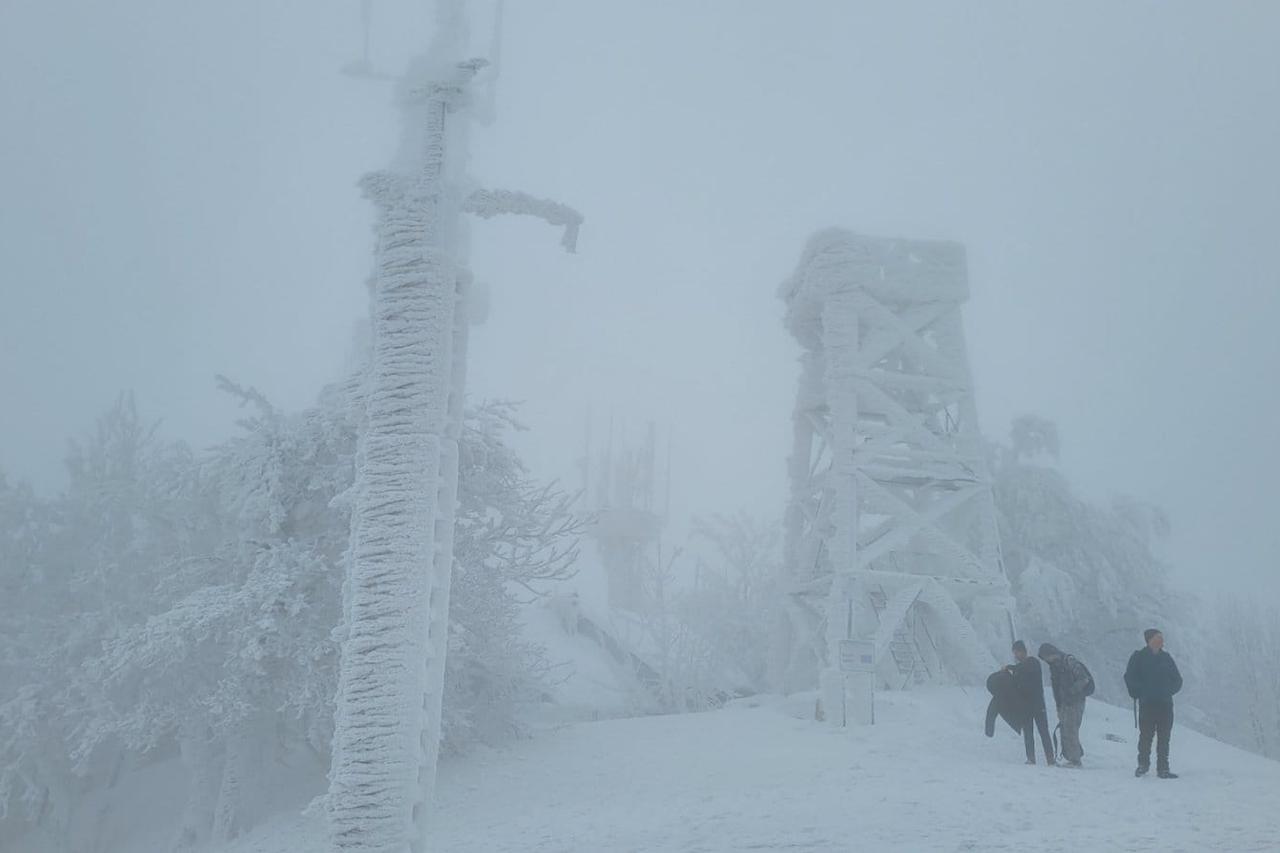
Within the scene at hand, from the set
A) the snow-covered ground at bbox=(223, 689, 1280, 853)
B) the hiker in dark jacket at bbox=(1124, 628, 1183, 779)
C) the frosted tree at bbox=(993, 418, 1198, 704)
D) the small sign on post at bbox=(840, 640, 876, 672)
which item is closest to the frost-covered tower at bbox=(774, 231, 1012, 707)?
the small sign on post at bbox=(840, 640, 876, 672)

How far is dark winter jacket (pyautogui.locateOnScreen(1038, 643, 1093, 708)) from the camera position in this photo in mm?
10367

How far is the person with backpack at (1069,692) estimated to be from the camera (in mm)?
10383

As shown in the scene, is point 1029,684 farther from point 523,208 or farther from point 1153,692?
point 523,208

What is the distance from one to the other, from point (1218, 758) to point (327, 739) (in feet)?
38.3

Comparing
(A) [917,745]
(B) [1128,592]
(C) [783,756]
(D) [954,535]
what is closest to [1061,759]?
(A) [917,745]

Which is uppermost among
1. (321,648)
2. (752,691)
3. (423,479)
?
(423,479)

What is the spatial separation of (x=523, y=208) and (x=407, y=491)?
2012 mm

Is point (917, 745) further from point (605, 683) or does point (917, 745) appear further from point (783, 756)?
point (605, 683)

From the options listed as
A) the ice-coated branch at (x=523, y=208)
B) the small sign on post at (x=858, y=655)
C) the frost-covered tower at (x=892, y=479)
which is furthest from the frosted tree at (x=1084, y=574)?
the ice-coated branch at (x=523, y=208)

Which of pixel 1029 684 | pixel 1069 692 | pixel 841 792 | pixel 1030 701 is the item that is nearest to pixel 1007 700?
pixel 1030 701

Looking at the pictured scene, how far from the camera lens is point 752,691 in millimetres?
24359

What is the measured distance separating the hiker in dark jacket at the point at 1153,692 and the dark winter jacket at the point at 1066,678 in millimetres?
860

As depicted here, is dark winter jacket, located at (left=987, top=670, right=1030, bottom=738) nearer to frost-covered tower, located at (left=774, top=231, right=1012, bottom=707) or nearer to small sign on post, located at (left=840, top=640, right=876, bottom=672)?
small sign on post, located at (left=840, top=640, right=876, bottom=672)

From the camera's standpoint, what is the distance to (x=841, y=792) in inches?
364
